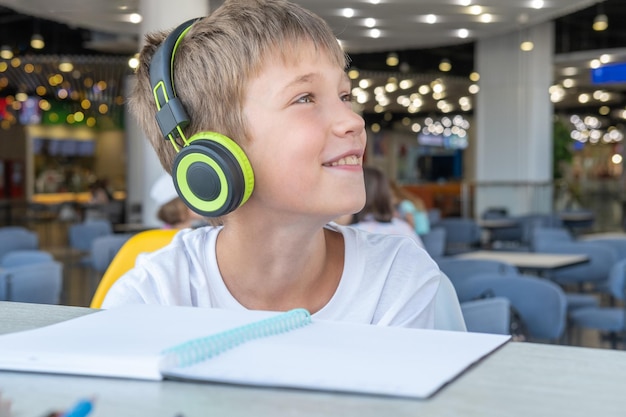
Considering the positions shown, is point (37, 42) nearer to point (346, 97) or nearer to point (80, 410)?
point (346, 97)

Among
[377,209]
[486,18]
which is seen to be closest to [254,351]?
[377,209]

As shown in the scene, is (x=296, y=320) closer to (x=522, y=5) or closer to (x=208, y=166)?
(x=208, y=166)

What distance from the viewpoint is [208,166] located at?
1.03 m

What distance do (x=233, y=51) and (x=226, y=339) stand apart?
50 centimetres

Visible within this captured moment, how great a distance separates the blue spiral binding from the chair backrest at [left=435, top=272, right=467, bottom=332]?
18.6 inches

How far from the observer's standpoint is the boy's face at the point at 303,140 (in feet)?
3.29

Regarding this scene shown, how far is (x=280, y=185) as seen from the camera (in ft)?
3.36

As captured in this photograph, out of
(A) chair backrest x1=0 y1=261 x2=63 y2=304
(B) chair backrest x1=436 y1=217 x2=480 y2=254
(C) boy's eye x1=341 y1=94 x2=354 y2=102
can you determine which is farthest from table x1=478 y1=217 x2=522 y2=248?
(C) boy's eye x1=341 y1=94 x2=354 y2=102

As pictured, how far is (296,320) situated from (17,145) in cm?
2163

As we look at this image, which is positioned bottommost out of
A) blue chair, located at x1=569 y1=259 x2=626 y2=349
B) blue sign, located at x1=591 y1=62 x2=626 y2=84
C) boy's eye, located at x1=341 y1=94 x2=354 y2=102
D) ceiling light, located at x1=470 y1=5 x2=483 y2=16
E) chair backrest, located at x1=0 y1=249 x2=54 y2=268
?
blue chair, located at x1=569 y1=259 x2=626 y2=349

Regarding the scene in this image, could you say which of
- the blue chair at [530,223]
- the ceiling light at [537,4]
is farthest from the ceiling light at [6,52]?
the blue chair at [530,223]

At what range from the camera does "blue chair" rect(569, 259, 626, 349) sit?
16.9 feet

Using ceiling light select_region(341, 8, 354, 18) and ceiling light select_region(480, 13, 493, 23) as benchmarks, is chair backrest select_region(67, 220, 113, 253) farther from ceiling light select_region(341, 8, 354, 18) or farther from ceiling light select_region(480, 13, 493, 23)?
ceiling light select_region(480, 13, 493, 23)

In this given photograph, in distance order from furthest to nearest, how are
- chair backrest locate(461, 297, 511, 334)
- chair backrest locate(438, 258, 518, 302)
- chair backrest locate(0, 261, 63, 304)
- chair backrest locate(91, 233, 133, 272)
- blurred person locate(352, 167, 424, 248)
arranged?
chair backrest locate(91, 233, 133, 272) → blurred person locate(352, 167, 424, 248) → chair backrest locate(438, 258, 518, 302) → chair backrest locate(0, 261, 63, 304) → chair backrest locate(461, 297, 511, 334)
